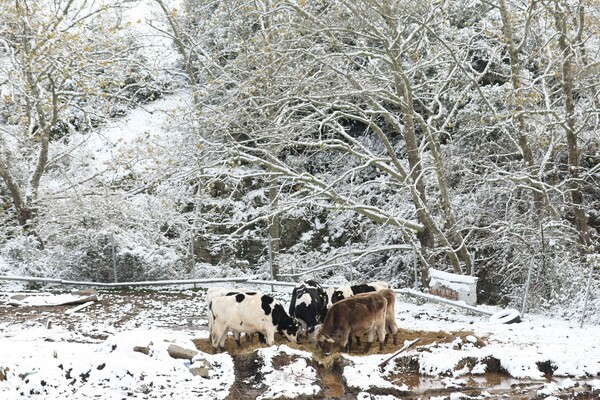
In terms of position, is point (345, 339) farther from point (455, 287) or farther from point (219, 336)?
point (455, 287)

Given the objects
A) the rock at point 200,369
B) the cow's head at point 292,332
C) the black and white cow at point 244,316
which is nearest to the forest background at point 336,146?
the cow's head at point 292,332

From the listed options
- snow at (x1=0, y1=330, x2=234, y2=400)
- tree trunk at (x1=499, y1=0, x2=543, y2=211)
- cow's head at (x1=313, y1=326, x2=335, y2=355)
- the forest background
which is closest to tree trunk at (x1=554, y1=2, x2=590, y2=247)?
the forest background

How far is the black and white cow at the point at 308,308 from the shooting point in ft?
36.6

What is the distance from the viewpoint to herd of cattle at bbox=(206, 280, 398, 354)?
1059cm

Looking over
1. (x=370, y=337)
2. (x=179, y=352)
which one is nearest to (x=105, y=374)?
(x=179, y=352)

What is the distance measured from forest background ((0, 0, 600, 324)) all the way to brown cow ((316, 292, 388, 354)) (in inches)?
173

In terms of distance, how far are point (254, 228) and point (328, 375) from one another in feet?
52.1

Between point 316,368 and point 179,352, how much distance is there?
2.09 meters

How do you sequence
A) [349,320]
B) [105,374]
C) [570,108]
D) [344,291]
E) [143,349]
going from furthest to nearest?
[570,108], [344,291], [349,320], [143,349], [105,374]

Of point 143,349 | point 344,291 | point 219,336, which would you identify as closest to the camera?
point 143,349

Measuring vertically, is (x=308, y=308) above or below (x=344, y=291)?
below

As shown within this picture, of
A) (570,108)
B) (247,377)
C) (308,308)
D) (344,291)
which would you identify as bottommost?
(247,377)

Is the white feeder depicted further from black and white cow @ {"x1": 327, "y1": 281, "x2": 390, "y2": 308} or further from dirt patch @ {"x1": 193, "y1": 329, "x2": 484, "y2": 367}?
dirt patch @ {"x1": 193, "y1": 329, "x2": 484, "y2": 367}

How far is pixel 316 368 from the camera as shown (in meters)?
9.76
